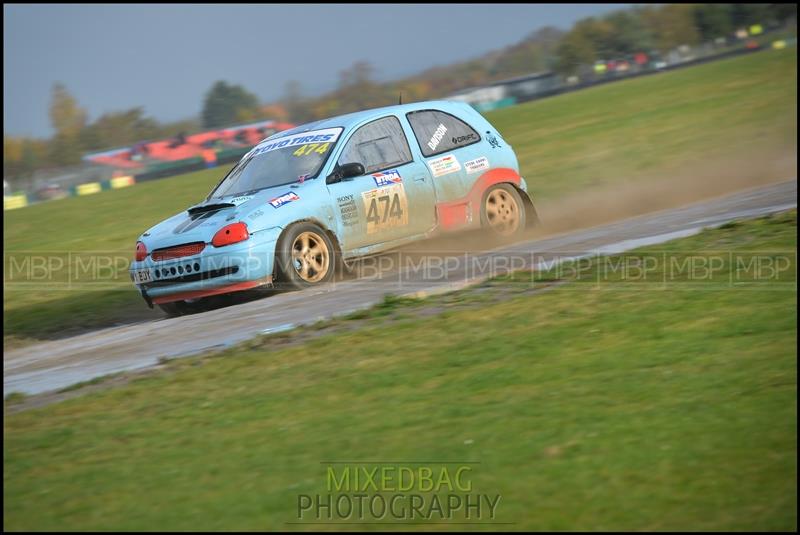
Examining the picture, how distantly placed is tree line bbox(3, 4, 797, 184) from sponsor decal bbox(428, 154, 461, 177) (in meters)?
20.4

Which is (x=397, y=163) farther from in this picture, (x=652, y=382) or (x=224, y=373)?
(x=652, y=382)

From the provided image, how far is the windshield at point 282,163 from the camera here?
9.89 meters

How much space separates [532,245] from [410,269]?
59.7 inches

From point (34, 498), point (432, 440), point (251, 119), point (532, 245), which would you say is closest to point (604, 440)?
point (432, 440)

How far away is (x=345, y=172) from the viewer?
9688mm

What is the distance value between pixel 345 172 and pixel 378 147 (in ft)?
2.51

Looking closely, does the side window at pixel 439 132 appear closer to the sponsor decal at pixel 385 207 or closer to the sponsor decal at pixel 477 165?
the sponsor decal at pixel 477 165

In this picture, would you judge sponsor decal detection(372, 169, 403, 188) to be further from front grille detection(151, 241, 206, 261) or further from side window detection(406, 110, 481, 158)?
front grille detection(151, 241, 206, 261)

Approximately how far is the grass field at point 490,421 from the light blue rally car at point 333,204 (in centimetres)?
199

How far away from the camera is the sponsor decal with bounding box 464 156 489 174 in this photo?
10.9 m

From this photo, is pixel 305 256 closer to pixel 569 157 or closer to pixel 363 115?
pixel 363 115

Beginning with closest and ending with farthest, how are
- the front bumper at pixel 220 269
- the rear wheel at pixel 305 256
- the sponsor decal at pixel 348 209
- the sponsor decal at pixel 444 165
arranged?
the front bumper at pixel 220 269 < the rear wheel at pixel 305 256 < the sponsor decal at pixel 348 209 < the sponsor decal at pixel 444 165

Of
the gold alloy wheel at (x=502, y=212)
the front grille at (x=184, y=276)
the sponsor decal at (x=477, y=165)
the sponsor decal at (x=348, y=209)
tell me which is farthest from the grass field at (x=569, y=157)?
the gold alloy wheel at (x=502, y=212)

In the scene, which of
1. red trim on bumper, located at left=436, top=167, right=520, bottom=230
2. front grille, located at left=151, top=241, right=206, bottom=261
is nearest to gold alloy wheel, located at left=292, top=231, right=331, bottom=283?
front grille, located at left=151, top=241, right=206, bottom=261
